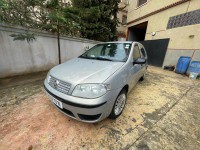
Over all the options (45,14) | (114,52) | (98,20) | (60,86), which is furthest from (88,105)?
(98,20)

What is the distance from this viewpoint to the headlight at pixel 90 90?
3.64ft

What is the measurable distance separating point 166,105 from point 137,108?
0.82 m

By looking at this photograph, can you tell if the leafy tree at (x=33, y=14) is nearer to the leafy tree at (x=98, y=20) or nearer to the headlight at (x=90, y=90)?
the leafy tree at (x=98, y=20)

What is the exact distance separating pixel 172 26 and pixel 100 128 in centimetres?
762

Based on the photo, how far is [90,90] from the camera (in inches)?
44.1

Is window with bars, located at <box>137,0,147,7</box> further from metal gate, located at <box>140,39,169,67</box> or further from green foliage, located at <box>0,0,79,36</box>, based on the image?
green foliage, located at <box>0,0,79,36</box>

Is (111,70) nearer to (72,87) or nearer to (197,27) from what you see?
(72,87)

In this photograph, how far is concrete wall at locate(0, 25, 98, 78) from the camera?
281 cm

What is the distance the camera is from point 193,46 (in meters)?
4.73

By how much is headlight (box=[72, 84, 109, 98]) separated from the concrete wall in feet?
11.3

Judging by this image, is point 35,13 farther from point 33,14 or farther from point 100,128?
point 100,128

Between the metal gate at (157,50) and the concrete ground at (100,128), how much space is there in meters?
5.32

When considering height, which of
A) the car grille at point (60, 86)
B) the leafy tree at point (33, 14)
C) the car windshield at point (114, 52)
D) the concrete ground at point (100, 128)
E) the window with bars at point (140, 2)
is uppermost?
the window with bars at point (140, 2)

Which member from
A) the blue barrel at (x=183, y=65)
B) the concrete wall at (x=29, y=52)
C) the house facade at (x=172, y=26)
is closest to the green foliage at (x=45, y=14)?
the concrete wall at (x=29, y=52)
